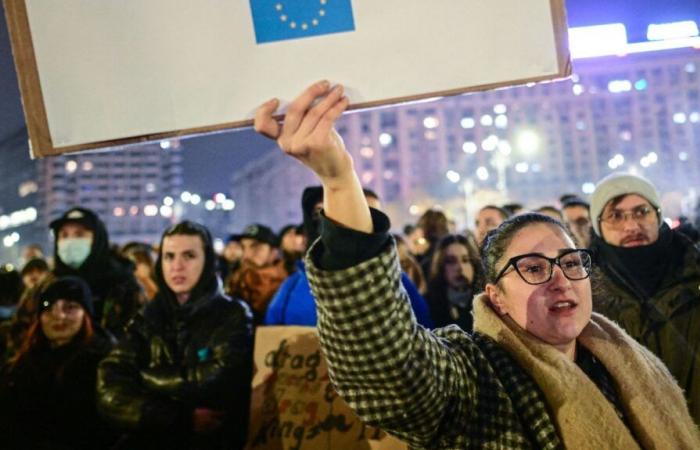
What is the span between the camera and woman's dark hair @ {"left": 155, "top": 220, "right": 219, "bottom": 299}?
3.89 meters

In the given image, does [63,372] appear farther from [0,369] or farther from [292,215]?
[292,215]

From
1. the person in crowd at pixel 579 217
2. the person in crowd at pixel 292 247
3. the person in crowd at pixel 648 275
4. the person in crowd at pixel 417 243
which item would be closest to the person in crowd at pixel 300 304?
the person in crowd at pixel 648 275

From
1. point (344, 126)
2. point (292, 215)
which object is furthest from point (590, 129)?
point (292, 215)

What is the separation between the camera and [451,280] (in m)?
5.07

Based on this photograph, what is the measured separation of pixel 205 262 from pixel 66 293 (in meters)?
1.04

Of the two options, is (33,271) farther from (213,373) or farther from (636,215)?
(636,215)

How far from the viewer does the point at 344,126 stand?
85875 mm

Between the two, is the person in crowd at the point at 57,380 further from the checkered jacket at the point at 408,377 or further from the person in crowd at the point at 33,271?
the person in crowd at the point at 33,271

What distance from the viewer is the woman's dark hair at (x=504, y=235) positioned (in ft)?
6.66

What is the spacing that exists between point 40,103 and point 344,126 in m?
85.3

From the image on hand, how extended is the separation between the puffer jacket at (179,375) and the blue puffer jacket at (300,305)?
0.29m

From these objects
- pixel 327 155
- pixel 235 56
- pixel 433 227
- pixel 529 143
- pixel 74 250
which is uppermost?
pixel 529 143

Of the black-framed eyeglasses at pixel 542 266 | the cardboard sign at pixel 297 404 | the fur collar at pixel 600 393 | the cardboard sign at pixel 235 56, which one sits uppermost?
the cardboard sign at pixel 235 56

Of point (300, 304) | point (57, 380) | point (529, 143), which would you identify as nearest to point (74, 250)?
point (57, 380)
